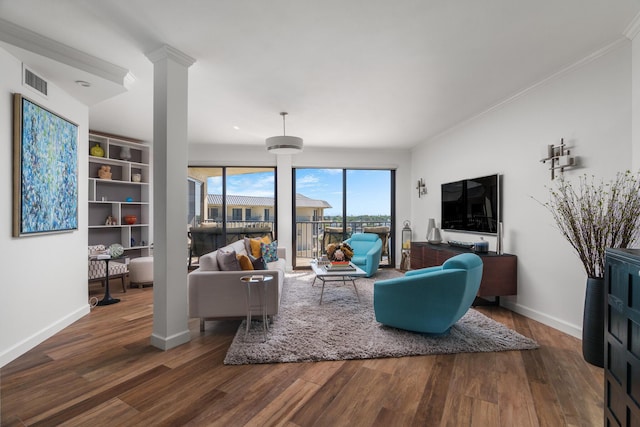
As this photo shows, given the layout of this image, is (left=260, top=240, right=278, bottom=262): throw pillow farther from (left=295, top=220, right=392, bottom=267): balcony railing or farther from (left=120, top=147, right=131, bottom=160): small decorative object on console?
(left=120, top=147, right=131, bottom=160): small decorative object on console

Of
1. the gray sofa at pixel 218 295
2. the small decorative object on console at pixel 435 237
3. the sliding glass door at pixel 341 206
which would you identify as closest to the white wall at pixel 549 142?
the small decorative object on console at pixel 435 237

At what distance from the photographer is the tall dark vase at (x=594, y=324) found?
2.40 meters

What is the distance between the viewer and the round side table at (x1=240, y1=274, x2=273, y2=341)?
9.48ft

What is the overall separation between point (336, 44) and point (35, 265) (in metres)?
3.32

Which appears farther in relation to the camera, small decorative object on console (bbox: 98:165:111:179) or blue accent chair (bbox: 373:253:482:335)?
small decorative object on console (bbox: 98:165:111:179)

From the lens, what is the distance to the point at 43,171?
114 inches

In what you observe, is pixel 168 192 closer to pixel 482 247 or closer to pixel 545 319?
pixel 482 247

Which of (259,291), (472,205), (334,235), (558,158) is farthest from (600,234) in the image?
(334,235)

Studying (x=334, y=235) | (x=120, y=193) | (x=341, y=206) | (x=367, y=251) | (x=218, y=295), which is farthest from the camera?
(x=334, y=235)

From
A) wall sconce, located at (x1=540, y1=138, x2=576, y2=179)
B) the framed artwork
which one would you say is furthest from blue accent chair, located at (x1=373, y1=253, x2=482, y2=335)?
the framed artwork

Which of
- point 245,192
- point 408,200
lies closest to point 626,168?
point 408,200

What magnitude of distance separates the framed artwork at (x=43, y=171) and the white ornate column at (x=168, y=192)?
1.06 meters

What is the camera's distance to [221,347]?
2732 mm

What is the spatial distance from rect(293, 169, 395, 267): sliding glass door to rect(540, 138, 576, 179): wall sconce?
3.69 m
